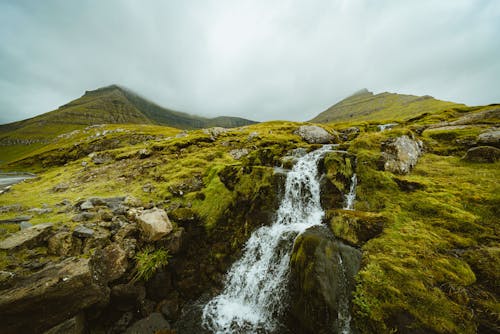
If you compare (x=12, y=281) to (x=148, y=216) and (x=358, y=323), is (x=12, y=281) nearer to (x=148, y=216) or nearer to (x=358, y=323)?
(x=148, y=216)

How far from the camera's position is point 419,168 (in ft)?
45.5

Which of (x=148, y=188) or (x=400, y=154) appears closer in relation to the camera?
(x=400, y=154)

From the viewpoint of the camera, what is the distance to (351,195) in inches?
518

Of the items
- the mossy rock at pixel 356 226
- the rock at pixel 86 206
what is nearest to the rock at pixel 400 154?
the mossy rock at pixel 356 226

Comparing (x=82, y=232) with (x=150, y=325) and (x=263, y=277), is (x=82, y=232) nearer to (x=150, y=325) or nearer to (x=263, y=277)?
(x=150, y=325)

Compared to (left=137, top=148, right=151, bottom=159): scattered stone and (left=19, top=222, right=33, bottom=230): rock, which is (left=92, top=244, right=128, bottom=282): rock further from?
(left=137, top=148, right=151, bottom=159): scattered stone

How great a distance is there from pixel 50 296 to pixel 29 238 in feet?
10.5

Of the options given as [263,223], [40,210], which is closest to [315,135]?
[263,223]

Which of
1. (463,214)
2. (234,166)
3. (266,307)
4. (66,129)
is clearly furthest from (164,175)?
(66,129)

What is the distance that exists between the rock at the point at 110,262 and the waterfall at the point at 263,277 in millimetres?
4744

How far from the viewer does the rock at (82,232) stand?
8.26 metres

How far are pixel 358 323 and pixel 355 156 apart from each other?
1270 centimetres

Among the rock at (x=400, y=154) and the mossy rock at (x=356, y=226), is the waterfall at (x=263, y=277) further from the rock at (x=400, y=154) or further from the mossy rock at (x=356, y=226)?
the rock at (x=400, y=154)

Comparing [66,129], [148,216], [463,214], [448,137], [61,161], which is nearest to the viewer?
[463,214]
